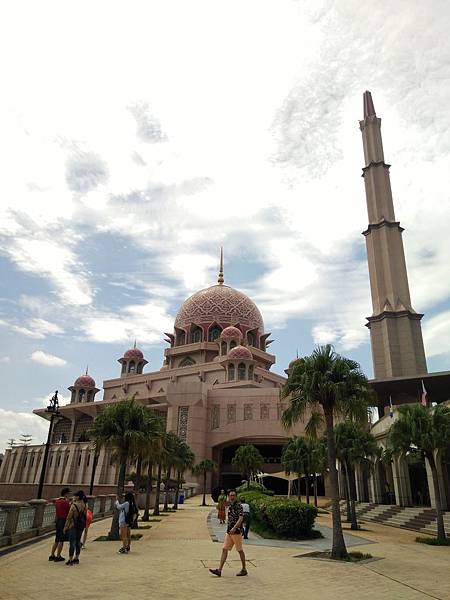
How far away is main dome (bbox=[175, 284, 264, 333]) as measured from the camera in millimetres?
73625

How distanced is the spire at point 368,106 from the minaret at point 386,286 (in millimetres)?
4229

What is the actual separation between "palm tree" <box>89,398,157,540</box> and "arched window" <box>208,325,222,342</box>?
176ft

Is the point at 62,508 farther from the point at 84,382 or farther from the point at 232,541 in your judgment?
the point at 84,382

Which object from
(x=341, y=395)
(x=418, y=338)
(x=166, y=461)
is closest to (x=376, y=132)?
(x=418, y=338)

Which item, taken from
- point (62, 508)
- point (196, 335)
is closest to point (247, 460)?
point (62, 508)

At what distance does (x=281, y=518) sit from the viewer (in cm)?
1802

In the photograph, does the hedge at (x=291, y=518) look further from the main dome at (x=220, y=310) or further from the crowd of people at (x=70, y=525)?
the main dome at (x=220, y=310)

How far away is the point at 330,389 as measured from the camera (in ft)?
49.3

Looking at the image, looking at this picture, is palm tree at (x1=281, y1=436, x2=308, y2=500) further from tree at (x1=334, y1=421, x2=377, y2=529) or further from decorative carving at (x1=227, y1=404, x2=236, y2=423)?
decorative carving at (x1=227, y1=404, x2=236, y2=423)

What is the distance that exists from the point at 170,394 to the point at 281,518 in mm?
38968

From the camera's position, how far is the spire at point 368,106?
65812 mm

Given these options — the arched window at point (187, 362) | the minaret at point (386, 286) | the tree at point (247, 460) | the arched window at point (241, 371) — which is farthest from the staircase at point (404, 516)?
the arched window at point (187, 362)

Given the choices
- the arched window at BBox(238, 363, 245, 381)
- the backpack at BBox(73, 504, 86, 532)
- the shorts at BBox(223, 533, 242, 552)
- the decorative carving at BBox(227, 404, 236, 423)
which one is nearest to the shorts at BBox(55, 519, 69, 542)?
the backpack at BBox(73, 504, 86, 532)

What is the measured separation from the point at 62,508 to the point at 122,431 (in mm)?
6610
